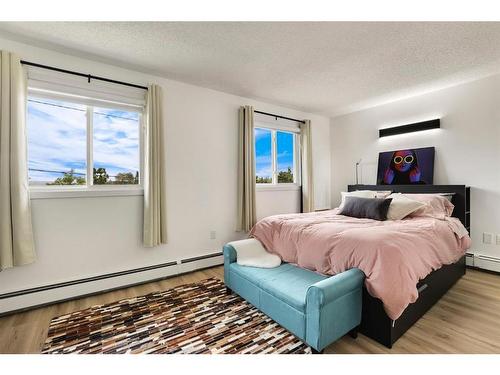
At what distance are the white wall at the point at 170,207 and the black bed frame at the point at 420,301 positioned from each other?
2.15m

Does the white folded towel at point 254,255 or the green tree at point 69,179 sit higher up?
the green tree at point 69,179

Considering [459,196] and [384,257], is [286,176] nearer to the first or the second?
[459,196]

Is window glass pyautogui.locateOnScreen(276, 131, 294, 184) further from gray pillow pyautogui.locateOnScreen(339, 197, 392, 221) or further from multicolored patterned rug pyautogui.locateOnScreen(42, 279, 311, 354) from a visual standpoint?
multicolored patterned rug pyautogui.locateOnScreen(42, 279, 311, 354)

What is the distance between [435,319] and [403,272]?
0.78 meters

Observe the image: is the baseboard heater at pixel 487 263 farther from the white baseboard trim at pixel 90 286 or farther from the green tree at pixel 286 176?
the white baseboard trim at pixel 90 286

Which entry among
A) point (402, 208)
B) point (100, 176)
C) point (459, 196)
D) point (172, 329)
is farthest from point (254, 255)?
point (459, 196)

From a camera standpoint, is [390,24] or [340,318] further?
[390,24]

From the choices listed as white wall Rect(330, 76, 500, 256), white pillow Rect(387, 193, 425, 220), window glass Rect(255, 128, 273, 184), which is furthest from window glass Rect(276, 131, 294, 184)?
white pillow Rect(387, 193, 425, 220)

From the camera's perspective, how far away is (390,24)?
193 cm

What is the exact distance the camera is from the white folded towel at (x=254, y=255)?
2.28 m

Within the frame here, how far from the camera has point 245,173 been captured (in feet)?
11.6

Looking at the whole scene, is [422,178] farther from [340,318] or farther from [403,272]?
[340,318]

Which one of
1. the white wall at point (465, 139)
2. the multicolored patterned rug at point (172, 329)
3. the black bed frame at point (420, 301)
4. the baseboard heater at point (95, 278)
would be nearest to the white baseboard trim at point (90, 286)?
the baseboard heater at point (95, 278)
